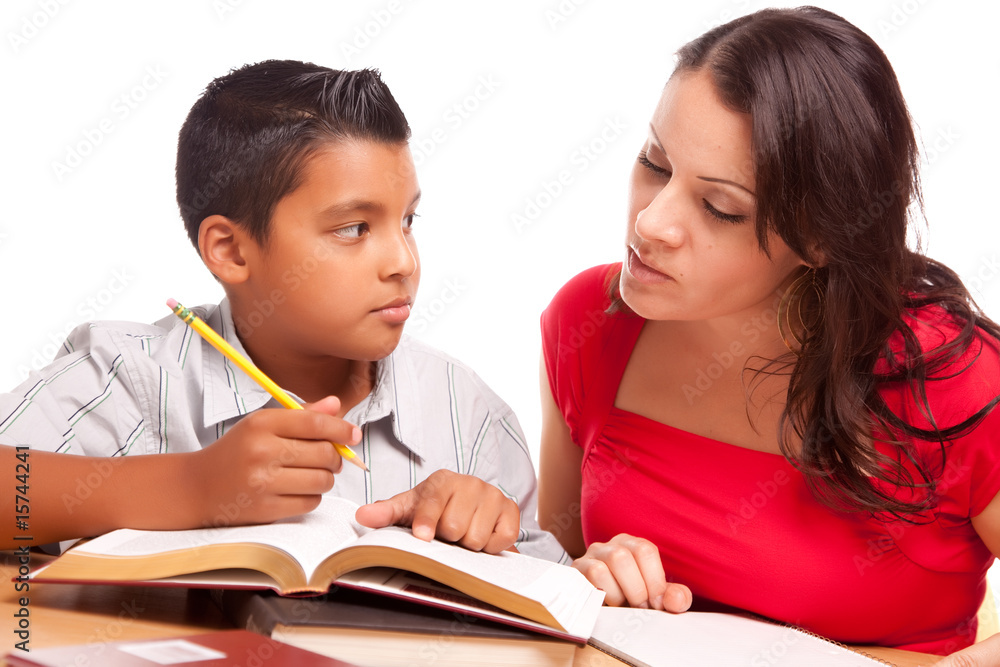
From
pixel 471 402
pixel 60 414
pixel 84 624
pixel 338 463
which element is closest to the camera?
pixel 84 624

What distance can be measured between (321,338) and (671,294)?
480mm

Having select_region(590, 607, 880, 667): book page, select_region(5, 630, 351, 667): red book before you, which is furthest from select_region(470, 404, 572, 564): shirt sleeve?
select_region(5, 630, 351, 667): red book

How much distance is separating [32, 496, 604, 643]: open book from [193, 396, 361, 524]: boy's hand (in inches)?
1.6

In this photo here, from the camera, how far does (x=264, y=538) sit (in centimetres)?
80

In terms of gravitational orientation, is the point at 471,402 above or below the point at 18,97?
below

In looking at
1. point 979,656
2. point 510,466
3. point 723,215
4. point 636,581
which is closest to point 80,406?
point 510,466

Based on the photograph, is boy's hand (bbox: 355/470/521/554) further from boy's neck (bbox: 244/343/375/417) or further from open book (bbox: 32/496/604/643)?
boy's neck (bbox: 244/343/375/417)

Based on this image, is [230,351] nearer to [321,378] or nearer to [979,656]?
[321,378]

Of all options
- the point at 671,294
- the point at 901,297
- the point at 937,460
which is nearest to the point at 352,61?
the point at 671,294

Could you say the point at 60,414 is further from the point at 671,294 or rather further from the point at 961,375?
the point at 961,375

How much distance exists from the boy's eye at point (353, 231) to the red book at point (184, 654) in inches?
23.4

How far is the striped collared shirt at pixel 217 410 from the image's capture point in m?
1.10

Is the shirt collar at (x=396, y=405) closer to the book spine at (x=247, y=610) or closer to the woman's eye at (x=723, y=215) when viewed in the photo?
the book spine at (x=247, y=610)

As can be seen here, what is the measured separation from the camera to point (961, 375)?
44.9 inches
